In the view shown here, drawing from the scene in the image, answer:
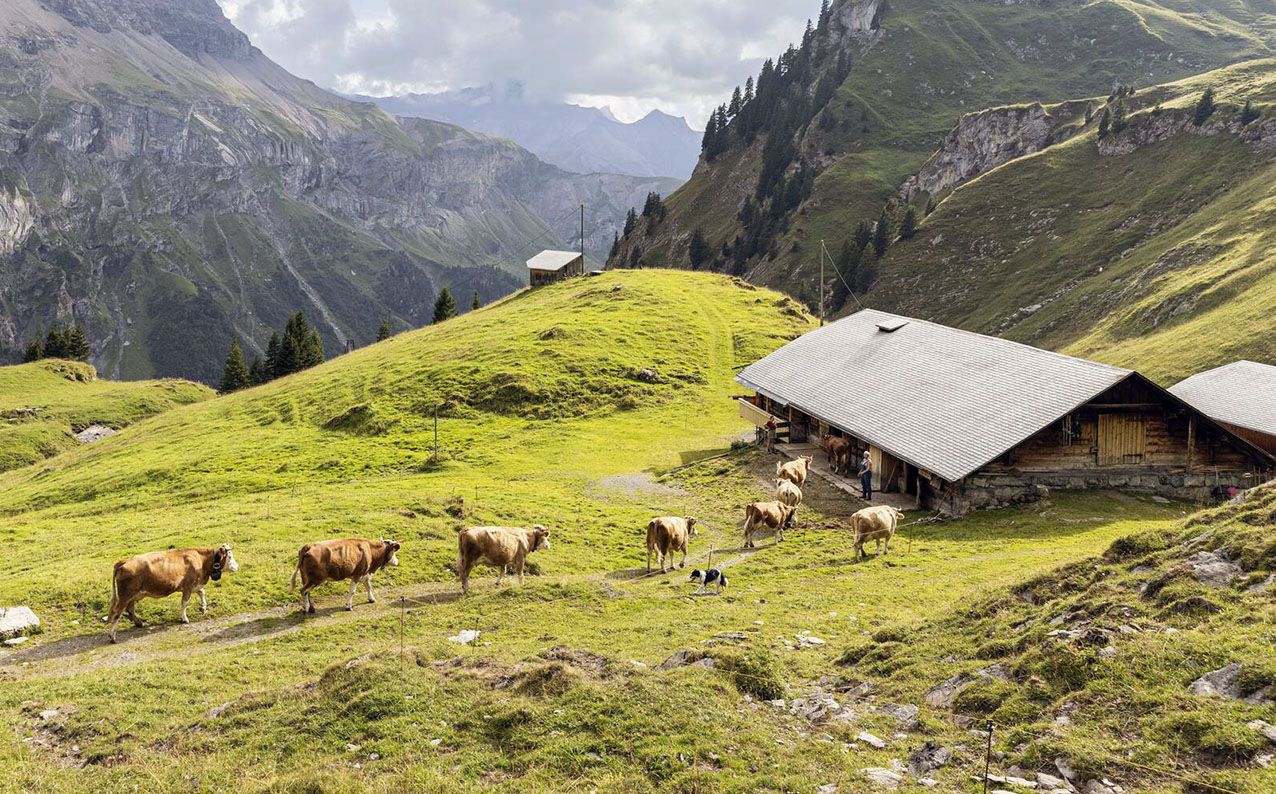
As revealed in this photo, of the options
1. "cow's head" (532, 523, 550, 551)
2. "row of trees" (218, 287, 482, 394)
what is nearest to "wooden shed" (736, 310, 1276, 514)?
"cow's head" (532, 523, 550, 551)

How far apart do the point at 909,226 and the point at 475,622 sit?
133 metres

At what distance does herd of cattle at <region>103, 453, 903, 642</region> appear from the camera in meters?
21.9

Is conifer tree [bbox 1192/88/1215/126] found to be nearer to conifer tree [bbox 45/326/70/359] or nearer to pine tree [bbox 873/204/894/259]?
pine tree [bbox 873/204/894/259]

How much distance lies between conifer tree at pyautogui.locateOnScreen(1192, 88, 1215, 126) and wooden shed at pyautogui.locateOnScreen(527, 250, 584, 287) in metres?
97.0

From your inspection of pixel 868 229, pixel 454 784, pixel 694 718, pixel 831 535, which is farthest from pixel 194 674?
pixel 868 229

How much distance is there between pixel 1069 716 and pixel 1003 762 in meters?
1.38

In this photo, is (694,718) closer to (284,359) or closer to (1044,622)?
(1044,622)

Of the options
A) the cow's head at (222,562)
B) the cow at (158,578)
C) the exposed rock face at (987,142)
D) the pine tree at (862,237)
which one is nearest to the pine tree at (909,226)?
the pine tree at (862,237)

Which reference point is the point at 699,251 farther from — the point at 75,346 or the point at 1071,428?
the point at 1071,428

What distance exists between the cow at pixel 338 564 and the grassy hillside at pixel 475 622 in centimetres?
94

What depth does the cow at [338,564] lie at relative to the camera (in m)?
23.3

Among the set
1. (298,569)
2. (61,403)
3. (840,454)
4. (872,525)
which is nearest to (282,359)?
(61,403)

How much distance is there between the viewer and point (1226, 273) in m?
77.2

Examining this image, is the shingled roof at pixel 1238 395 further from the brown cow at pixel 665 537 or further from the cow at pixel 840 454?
the brown cow at pixel 665 537
